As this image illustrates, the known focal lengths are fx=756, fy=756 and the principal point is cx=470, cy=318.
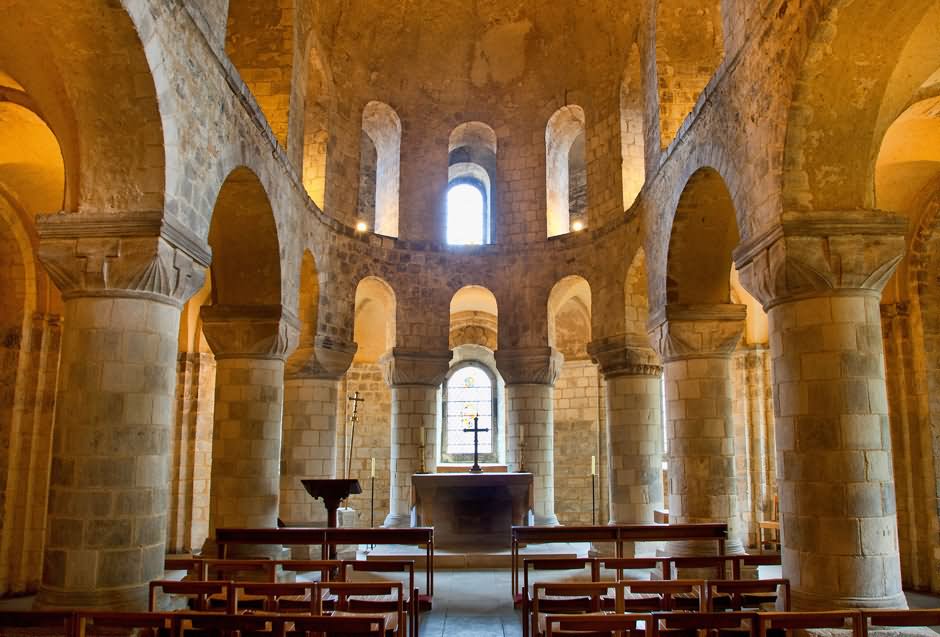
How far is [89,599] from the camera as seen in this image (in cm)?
620

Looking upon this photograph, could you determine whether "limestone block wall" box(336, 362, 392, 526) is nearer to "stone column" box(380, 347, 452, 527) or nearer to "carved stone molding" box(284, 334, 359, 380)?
"stone column" box(380, 347, 452, 527)

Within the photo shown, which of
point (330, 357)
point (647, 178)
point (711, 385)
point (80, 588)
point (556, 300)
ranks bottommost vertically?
point (80, 588)

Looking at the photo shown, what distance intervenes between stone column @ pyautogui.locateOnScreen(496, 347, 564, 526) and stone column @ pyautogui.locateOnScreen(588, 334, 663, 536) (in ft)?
6.20

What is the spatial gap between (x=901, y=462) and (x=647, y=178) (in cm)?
572

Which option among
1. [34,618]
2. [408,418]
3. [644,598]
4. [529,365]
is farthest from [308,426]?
[34,618]

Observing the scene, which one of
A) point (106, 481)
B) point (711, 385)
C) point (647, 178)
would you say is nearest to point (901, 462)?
point (711, 385)

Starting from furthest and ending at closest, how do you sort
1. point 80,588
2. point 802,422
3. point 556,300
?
point 556,300
point 802,422
point 80,588

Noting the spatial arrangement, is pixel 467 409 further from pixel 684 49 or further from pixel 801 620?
pixel 801 620

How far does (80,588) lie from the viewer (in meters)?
6.24

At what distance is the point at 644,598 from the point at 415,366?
931 centimetres

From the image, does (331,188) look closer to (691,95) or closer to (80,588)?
(691,95)

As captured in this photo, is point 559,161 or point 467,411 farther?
point 467,411

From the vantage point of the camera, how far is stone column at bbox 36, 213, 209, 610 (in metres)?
6.34

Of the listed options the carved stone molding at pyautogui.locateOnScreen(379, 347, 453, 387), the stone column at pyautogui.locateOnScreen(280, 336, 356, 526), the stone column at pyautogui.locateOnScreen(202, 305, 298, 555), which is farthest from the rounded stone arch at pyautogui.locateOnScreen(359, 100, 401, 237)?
the stone column at pyautogui.locateOnScreen(202, 305, 298, 555)
